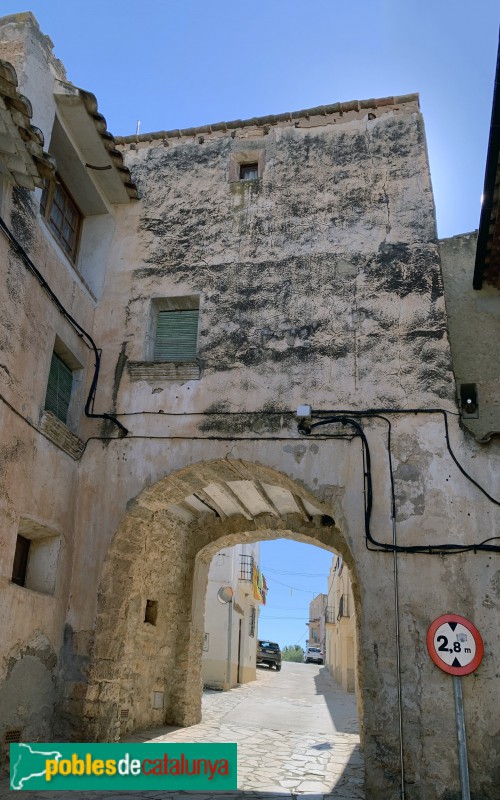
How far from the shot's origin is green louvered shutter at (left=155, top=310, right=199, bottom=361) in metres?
8.86

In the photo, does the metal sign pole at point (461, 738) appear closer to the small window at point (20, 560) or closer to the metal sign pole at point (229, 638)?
the small window at point (20, 560)

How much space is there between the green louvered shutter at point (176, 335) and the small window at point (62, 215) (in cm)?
162

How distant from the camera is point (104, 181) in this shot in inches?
369

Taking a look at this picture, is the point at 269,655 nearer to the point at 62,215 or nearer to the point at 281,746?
the point at 281,746

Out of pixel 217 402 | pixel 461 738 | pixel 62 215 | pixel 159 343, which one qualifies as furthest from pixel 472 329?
pixel 62 215

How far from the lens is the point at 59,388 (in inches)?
325

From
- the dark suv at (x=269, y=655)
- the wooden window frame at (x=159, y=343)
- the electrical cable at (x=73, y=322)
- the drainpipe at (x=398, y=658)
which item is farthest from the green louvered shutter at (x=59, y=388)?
the dark suv at (x=269, y=655)

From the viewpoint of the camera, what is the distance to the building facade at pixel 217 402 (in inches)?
266

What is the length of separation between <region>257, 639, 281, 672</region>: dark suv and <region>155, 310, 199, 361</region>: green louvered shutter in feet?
84.7

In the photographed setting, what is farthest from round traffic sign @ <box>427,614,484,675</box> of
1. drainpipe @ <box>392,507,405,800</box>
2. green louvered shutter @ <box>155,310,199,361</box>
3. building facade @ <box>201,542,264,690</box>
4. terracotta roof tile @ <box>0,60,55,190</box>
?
building facade @ <box>201,542,264,690</box>

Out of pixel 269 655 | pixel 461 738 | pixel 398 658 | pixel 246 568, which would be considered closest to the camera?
pixel 461 738

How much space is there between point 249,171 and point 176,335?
296 centimetres

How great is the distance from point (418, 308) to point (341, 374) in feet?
4.33

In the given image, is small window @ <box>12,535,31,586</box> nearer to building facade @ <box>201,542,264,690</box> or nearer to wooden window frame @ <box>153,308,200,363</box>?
wooden window frame @ <box>153,308,200,363</box>
